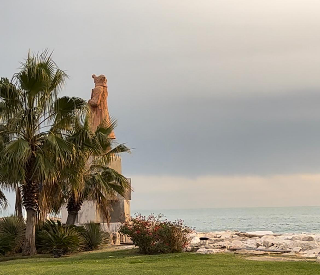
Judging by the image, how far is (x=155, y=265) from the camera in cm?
1249

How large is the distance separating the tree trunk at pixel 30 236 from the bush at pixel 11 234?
101 centimetres

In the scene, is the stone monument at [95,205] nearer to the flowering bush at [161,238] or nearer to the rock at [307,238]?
the flowering bush at [161,238]

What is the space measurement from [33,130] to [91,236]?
492cm

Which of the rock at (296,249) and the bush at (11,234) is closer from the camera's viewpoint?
the rock at (296,249)

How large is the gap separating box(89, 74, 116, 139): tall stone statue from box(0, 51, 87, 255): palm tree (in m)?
6.91

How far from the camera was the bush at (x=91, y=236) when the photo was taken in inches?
743

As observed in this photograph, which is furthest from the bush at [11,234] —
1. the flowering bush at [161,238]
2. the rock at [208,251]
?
the rock at [208,251]

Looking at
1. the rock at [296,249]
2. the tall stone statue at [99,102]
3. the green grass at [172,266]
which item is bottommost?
the green grass at [172,266]

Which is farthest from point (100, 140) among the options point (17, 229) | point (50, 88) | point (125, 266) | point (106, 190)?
point (125, 266)

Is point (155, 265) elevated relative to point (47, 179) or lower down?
lower down

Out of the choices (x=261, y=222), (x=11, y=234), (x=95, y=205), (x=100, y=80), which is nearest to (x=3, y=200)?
(x=11, y=234)

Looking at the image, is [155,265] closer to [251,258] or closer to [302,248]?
[251,258]

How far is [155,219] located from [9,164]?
16.4 ft

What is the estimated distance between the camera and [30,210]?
17.0 metres
